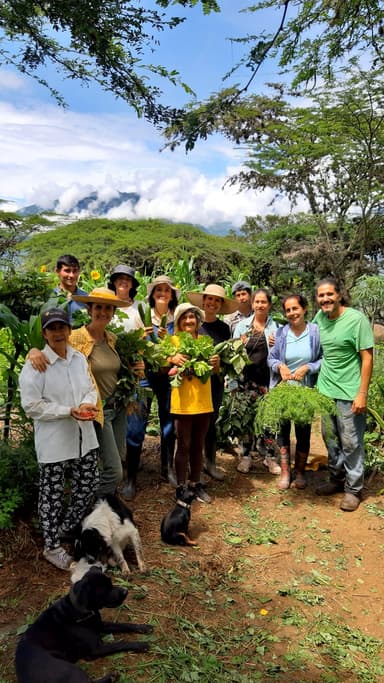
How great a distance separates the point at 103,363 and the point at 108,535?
116 cm

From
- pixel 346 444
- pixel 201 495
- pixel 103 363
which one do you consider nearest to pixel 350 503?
pixel 346 444

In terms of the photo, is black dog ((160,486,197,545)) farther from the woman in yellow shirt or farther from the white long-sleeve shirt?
the white long-sleeve shirt

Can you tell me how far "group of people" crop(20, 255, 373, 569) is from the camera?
10.0 feet

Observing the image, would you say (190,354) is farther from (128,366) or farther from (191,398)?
(128,366)

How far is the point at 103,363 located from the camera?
3508 mm

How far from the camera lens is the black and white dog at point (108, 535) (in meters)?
3.13

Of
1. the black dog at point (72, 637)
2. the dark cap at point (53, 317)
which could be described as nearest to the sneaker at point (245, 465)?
the black dog at point (72, 637)

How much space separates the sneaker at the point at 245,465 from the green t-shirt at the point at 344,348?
132 centimetres

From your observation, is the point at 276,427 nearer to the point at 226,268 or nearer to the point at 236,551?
the point at 236,551

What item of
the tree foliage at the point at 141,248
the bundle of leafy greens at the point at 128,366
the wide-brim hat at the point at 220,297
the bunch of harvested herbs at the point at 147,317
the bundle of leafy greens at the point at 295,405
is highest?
the tree foliage at the point at 141,248

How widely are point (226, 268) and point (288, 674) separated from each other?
13.0 metres

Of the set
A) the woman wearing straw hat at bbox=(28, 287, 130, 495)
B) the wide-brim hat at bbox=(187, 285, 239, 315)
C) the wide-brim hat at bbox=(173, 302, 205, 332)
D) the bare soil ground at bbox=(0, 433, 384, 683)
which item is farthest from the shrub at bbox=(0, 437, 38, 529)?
the wide-brim hat at bbox=(187, 285, 239, 315)

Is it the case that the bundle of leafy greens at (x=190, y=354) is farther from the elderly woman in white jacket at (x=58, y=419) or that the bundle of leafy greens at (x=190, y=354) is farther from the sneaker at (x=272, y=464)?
the sneaker at (x=272, y=464)

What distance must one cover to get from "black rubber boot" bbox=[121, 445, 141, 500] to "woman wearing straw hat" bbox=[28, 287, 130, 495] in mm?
676
